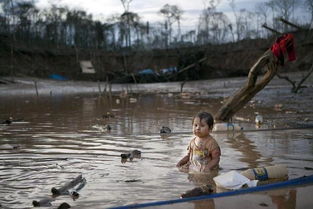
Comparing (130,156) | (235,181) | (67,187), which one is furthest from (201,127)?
(67,187)

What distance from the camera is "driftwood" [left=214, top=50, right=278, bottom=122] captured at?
873cm

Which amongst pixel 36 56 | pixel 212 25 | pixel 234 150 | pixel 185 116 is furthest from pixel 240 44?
pixel 234 150

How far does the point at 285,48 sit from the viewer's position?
27.4ft

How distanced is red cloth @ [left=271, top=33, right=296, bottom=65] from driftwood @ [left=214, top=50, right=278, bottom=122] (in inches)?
5.6

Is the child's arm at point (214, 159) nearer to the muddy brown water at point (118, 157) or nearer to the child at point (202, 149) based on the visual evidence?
the child at point (202, 149)

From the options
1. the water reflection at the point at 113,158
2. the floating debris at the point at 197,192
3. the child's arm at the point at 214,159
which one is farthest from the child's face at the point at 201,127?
the floating debris at the point at 197,192

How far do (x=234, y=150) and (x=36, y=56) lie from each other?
50.5 m

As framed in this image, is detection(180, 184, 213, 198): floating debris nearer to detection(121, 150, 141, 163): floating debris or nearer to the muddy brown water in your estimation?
the muddy brown water

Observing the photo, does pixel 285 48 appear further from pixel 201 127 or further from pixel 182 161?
pixel 182 161

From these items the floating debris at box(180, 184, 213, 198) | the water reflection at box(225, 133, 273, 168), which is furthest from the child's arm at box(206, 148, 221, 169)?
the floating debris at box(180, 184, 213, 198)

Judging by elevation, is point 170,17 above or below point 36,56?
above

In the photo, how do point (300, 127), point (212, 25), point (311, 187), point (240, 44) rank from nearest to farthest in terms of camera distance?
point (311, 187) → point (300, 127) → point (240, 44) → point (212, 25)

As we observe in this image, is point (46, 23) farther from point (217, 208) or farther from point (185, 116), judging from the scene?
point (217, 208)

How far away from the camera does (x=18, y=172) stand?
5.05m
